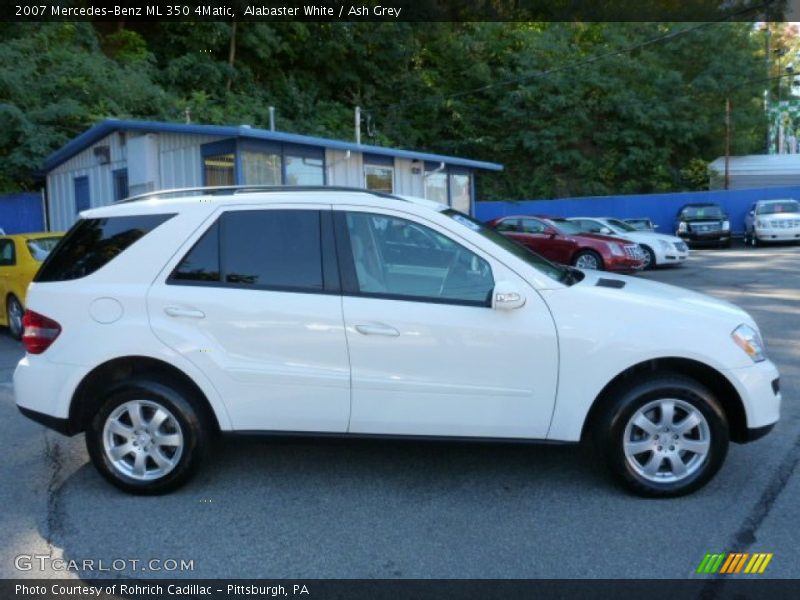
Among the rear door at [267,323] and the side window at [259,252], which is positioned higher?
the side window at [259,252]

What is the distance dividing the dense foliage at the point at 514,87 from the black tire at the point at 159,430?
93.5 feet

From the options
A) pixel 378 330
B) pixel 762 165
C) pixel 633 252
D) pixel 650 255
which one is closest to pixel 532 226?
pixel 633 252

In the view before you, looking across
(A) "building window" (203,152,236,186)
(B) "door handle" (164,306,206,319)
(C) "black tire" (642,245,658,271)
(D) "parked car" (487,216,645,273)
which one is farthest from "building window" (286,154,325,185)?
(B) "door handle" (164,306,206,319)

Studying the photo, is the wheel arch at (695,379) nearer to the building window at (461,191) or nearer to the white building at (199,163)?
the white building at (199,163)

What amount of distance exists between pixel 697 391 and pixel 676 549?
907 mm

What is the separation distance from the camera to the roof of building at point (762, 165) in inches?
1319

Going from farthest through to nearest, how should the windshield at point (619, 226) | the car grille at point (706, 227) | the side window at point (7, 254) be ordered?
1. the car grille at point (706, 227)
2. the windshield at point (619, 226)
3. the side window at point (7, 254)

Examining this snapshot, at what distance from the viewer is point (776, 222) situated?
23.9 metres

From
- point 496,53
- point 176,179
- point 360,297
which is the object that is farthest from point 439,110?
point 360,297

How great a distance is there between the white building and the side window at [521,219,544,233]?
11.9 ft

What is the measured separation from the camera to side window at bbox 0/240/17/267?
1029 centimetres

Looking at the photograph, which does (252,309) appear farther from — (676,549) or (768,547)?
(768,547)

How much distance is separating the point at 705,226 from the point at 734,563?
2362 cm

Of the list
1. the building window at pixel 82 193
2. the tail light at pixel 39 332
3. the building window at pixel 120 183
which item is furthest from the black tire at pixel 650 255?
the tail light at pixel 39 332
